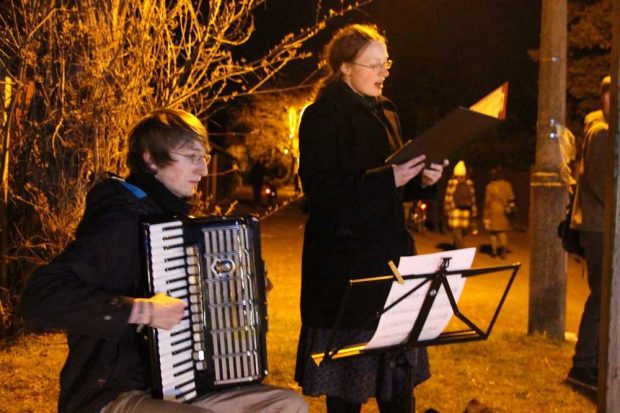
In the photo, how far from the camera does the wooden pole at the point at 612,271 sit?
12.1 feet

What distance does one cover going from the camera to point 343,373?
4.14 meters

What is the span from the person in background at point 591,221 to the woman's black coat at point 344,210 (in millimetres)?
2247

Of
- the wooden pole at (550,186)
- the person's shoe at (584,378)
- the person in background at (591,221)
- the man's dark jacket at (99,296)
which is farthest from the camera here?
the wooden pole at (550,186)

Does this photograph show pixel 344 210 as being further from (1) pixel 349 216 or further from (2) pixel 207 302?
(2) pixel 207 302

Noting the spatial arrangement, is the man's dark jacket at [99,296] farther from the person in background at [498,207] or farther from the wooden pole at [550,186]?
the person in background at [498,207]

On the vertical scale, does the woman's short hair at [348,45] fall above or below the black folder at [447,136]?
above

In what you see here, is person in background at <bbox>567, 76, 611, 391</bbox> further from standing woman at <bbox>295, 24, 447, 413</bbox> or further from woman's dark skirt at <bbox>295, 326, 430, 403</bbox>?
woman's dark skirt at <bbox>295, 326, 430, 403</bbox>

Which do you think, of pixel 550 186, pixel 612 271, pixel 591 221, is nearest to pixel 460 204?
pixel 550 186

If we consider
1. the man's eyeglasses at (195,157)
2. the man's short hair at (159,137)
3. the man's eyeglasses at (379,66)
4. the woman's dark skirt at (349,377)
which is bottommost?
the woman's dark skirt at (349,377)

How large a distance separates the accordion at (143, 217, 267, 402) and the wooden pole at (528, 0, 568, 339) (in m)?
4.71

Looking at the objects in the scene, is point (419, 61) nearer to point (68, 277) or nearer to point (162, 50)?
point (162, 50)

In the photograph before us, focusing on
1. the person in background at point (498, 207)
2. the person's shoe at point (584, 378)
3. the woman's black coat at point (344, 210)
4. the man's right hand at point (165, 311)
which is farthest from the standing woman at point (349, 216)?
the person in background at point (498, 207)

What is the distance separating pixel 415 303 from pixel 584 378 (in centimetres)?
316

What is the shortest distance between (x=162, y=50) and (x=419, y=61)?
24.7 meters
